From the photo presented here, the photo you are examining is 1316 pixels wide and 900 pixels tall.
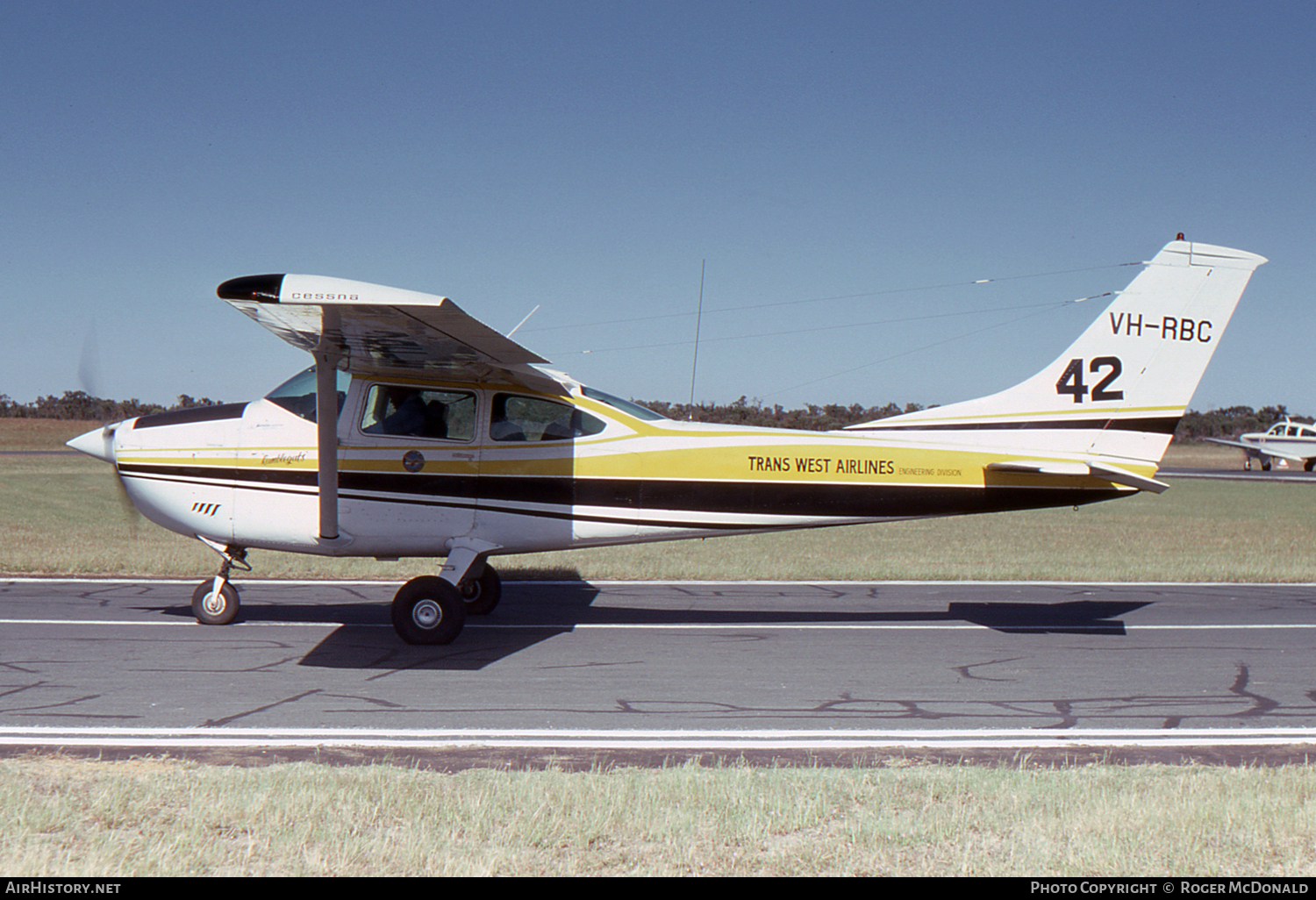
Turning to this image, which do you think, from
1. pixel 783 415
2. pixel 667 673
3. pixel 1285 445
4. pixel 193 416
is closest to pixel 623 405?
pixel 667 673

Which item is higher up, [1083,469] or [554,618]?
[1083,469]

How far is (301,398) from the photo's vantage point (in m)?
10.2

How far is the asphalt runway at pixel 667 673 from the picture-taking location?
21.5ft

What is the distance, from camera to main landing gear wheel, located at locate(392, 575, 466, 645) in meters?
9.30

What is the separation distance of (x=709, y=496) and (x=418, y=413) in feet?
10.3

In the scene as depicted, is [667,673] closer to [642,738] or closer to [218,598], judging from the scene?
[642,738]

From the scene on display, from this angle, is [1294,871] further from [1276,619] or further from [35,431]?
[35,431]

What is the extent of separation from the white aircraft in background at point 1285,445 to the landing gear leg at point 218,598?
6150cm

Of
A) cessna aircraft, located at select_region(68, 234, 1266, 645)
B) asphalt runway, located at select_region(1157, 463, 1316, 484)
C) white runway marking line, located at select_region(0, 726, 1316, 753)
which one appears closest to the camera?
white runway marking line, located at select_region(0, 726, 1316, 753)

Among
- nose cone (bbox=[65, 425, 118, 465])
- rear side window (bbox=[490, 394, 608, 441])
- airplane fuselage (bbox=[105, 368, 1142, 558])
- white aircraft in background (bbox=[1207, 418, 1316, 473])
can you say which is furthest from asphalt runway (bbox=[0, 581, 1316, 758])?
white aircraft in background (bbox=[1207, 418, 1316, 473])

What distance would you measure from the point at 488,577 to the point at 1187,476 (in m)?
47.5

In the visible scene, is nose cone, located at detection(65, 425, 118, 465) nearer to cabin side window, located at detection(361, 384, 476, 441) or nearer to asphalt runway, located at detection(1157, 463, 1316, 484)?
cabin side window, located at detection(361, 384, 476, 441)

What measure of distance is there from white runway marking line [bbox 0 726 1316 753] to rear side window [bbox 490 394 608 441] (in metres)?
4.11

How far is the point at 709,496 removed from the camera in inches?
398
